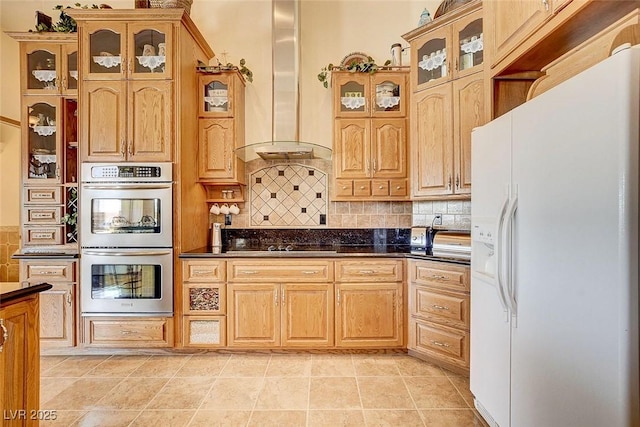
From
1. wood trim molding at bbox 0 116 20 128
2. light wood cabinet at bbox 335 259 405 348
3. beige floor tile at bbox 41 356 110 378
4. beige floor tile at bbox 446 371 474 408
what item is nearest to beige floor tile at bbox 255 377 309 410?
light wood cabinet at bbox 335 259 405 348

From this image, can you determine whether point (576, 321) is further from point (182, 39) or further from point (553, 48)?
point (182, 39)

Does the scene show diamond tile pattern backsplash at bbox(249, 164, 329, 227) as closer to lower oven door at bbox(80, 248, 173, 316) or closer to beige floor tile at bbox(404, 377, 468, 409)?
lower oven door at bbox(80, 248, 173, 316)

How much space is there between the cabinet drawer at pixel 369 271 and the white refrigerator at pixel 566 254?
1019 mm

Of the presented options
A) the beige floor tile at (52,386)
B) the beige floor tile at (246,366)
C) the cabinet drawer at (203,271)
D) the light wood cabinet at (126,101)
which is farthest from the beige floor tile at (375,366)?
the light wood cabinet at (126,101)

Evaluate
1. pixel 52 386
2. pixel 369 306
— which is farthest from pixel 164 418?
pixel 369 306

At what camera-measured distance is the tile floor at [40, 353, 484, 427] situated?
6.11 feet

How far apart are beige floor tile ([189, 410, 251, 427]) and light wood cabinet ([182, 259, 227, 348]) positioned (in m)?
0.78

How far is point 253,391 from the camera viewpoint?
214 cm

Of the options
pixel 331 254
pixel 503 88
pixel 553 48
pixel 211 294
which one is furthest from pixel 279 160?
pixel 553 48

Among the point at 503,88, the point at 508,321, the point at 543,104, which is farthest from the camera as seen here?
the point at 503,88

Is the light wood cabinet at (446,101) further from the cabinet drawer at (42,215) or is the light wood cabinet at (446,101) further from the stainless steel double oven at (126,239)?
the cabinet drawer at (42,215)

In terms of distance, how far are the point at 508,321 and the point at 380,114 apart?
214 cm

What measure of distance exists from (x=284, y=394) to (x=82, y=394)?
1.37 metres

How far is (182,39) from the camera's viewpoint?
105 inches
